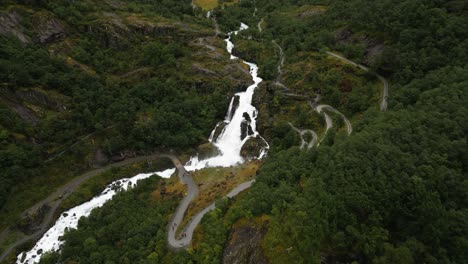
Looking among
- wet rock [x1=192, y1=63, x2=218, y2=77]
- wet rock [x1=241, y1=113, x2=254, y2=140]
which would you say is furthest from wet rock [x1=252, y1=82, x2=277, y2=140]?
wet rock [x1=192, y1=63, x2=218, y2=77]


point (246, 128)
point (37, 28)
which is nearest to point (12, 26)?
point (37, 28)

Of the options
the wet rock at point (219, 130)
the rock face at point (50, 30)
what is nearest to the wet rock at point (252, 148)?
the wet rock at point (219, 130)

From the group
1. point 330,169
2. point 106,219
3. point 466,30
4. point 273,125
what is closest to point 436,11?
point 466,30

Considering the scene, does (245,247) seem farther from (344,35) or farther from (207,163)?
(344,35)

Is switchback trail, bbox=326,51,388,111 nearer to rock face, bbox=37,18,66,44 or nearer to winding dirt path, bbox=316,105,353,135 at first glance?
winding dirt path, bbox=316,105,353,135

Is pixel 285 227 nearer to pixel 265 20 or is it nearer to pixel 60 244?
pixel 60 244

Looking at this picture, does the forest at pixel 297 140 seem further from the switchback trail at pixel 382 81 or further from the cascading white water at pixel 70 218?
the cascading white water at pixel 70 218
